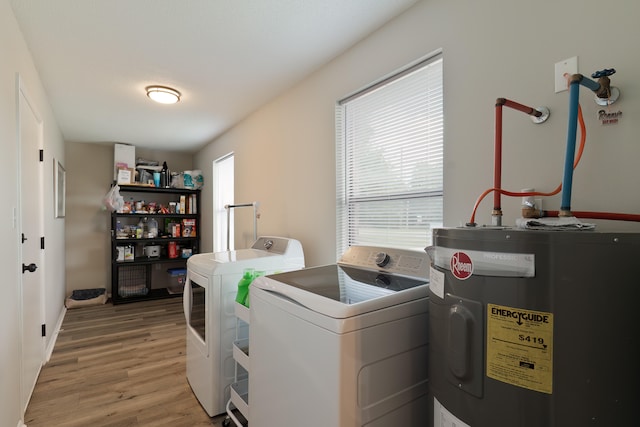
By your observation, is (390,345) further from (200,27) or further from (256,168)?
(256,168)

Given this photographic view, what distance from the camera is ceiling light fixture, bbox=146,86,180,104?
8.57 feet

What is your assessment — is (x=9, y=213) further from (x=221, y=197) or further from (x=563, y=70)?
(x=221, y=197)

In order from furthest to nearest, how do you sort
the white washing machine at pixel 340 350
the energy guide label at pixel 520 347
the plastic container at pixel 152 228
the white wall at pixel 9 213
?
1. the plastic container at pixel 152 228
2. the white wall at pixel 9 213
3. the white washing machine at pixel 340 350
4. the energy guide label at pixel 520 347

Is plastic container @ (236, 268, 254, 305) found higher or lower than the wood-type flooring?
higher

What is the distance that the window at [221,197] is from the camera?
4.26 m

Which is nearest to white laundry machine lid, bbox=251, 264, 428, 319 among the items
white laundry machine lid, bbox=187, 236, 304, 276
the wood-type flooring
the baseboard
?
white laundry machine lid, bbox=187, 236, 304, 276

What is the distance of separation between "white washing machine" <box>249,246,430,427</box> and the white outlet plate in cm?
80

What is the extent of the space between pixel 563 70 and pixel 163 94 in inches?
107

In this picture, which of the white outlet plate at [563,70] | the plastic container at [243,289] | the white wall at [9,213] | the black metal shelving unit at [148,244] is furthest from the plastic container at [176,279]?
the white outlet plate at [563,70]

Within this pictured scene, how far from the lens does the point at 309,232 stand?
240 cm

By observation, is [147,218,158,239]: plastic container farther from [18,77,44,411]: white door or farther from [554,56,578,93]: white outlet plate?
[554,56,578,93]: white outlet plate

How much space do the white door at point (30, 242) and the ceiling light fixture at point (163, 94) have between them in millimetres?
803

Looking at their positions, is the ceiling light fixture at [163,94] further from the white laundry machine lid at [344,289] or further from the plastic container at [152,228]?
the plastic container at [152,228]

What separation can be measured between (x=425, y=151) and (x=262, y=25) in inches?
45.6
